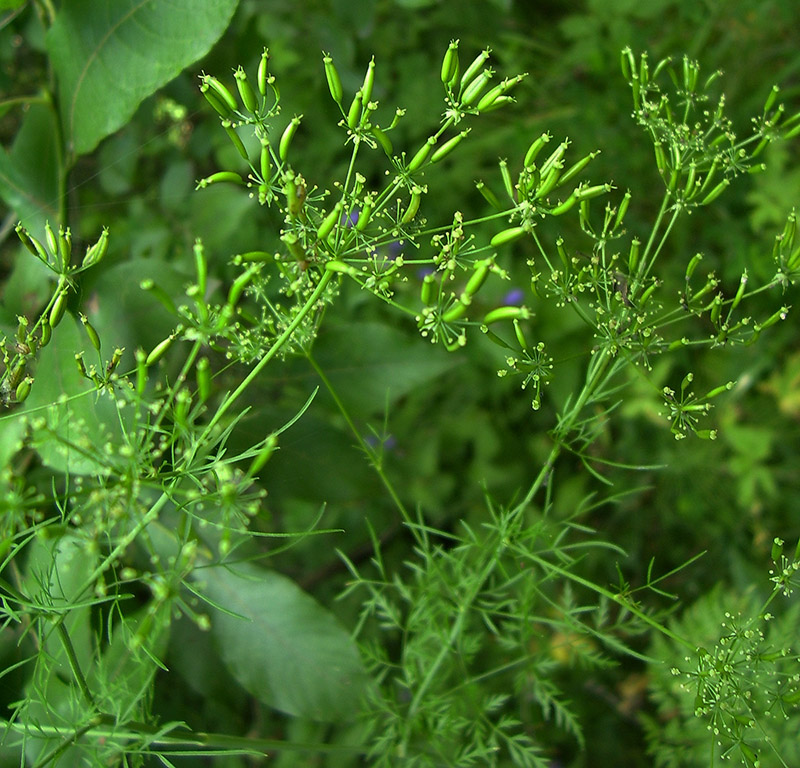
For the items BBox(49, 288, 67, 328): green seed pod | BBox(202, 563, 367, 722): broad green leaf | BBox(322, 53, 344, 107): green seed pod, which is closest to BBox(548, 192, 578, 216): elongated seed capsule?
BBox(322, 53, 344, 107): green seed pod

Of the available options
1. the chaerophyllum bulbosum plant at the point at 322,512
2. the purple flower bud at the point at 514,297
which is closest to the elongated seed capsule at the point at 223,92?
the chaerophyllum bulbosum plant at the point at 322,512

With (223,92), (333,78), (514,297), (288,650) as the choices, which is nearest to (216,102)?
(223,92)

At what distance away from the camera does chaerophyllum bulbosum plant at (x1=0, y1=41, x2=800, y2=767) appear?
0.69m

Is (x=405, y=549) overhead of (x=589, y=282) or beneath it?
beneath

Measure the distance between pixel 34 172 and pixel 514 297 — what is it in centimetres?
119

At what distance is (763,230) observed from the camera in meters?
2.13

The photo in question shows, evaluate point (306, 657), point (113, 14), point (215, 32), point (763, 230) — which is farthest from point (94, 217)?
point (763, 230)

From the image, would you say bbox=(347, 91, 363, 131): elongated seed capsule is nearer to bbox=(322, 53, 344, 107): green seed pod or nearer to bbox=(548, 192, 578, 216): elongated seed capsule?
bbox=(322, 53, 344, 107): green seed pod

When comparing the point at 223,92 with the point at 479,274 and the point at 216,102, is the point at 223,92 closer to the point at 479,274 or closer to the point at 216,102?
the point at 216,102

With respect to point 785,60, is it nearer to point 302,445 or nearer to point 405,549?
point 405,549

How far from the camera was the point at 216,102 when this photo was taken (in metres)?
0.73

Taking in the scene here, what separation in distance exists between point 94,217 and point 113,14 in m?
1.20

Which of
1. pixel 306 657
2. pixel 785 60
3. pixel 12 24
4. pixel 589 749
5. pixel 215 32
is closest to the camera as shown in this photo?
pixel 215 32

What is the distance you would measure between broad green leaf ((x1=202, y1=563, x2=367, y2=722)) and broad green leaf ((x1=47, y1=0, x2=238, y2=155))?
2.18 feet
